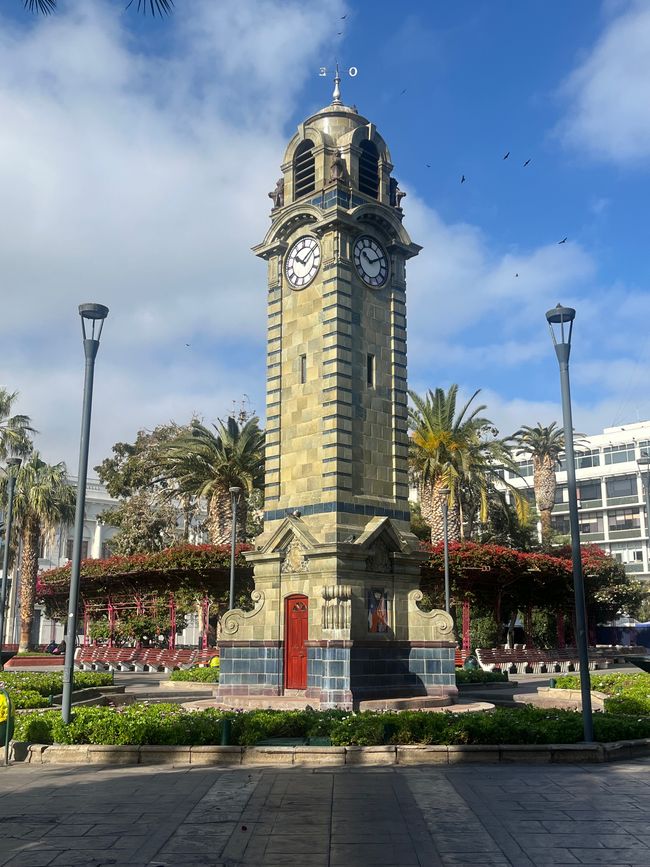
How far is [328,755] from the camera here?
1525 cm

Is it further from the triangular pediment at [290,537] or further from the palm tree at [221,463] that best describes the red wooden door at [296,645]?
the palm tree at [221,463]

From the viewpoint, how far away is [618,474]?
9756 centimetres

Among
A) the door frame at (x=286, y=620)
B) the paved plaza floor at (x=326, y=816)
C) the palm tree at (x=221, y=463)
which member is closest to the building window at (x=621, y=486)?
the palm tree at (x=221, y=463)

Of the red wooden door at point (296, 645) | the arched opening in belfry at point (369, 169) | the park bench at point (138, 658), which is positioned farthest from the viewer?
the park bench at point (138, 658)

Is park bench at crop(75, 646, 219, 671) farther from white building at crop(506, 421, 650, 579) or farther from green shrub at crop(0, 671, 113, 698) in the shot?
white building at crop(506, 421, 650, 579)

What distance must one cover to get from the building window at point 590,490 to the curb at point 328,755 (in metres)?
87.1

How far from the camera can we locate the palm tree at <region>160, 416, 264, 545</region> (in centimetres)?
4803

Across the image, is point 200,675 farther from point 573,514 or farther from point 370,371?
point 573,514

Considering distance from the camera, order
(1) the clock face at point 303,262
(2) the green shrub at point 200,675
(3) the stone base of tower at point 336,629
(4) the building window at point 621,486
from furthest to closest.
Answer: (4) the building window at point 621,486 → (2) the green shrub at point 200,675 → (1) the clock face at point 303,262 → (3) the stone base of tower at point 336,629

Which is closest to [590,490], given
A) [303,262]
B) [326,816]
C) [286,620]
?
[303,262]

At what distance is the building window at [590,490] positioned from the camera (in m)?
99.6

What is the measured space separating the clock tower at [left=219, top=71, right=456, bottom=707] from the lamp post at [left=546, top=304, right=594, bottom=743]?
7400 mm

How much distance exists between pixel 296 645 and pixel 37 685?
7.95 m

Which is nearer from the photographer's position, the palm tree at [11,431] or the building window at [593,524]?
the palm tree at [11,431]
